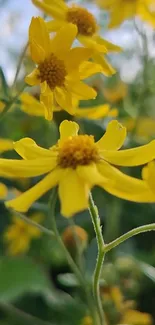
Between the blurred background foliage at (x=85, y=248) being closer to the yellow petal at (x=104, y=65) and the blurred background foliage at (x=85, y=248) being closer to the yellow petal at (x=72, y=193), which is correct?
the yellow petal at (x=104, y=65)

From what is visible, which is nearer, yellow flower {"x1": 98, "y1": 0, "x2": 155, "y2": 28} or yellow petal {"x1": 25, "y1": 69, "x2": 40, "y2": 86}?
yellow petal {"x1": 25, "y1": 69, "x2": 40, "y2": 86}

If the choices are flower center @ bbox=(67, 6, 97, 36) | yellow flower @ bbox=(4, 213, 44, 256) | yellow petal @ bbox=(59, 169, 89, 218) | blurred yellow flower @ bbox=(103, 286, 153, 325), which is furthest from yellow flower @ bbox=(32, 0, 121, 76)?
yellow flower @ bbox=(4, 213, 44, 256)

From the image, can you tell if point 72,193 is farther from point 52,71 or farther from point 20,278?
point 20,278

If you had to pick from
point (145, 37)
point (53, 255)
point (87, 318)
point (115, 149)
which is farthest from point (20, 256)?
point (115, 149)

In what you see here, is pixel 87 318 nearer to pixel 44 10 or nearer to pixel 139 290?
pixel 139 290

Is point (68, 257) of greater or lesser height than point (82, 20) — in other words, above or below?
below

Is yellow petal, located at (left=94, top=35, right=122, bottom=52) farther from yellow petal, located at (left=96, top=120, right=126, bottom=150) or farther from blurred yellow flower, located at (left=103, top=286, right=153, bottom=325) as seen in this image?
blurred yellow flower, located at (left=103, top=286, right=153, bottom=325)

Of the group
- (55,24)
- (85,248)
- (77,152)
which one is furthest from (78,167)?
(85,248)
